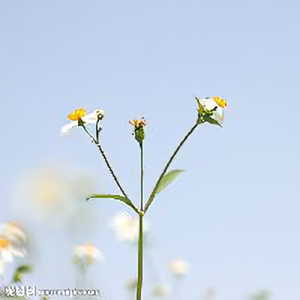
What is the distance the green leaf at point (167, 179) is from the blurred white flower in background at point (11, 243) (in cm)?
26

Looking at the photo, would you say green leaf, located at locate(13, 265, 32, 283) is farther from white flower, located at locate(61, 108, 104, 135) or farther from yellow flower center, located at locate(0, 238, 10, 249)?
white flower, located at locate(61, 108, 104, 135)

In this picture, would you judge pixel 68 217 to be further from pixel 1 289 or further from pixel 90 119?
pixel 1 289

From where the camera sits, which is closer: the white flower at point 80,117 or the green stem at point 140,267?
the green stem at point 140,267

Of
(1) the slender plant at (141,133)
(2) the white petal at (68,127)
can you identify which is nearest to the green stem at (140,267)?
(1) the slender plant at (141,133)

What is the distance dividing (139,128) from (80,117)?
126mm

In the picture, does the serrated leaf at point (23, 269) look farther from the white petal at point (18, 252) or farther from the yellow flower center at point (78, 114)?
the yellow flower center at point (78, 114)

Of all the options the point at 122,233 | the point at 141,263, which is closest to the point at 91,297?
the point at 141,263

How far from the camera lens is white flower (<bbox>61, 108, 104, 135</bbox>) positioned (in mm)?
1171

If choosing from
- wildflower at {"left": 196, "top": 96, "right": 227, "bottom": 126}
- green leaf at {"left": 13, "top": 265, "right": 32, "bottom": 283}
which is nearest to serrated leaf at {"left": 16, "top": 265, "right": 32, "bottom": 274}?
green leaf at {"left": 13, "top": 265, "right": 32, "bottom": 283}

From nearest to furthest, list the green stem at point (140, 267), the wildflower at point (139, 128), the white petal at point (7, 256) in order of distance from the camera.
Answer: the green stem at point (140, 267)
the wildflower at point (139, 128)
the white petal at point (7, 256)

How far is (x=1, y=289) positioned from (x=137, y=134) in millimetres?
286

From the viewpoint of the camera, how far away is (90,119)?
118 centimetres

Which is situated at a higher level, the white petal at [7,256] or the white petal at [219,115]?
the white petal at [219,115]

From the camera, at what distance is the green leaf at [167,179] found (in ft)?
3.46
